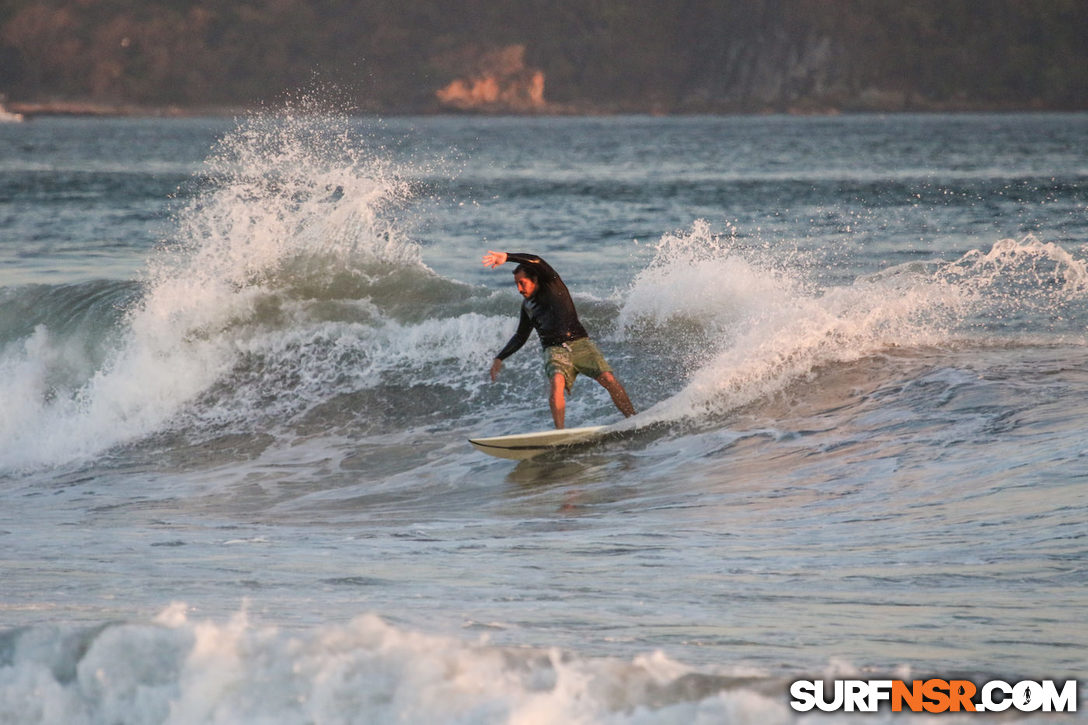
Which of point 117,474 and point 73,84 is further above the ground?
point 73,84

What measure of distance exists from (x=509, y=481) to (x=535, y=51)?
7240 inches

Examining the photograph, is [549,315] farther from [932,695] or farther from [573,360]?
→ [932,695]

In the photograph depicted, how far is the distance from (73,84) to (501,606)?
639 feet

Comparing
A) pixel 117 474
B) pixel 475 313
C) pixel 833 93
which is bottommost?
pixel 117 474

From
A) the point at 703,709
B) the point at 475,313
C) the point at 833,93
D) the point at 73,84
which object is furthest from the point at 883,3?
the point at 703,709

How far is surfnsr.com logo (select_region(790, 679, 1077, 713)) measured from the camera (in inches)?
190

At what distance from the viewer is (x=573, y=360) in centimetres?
1102

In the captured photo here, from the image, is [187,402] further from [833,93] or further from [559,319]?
[833,93]

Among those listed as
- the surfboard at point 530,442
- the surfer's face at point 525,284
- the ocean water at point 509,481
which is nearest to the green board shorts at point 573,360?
the surfboard at point 530,442

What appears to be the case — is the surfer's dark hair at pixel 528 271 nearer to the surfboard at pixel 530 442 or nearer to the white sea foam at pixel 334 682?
the surfboard at pixel 530 442

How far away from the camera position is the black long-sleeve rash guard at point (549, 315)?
10.9 metres

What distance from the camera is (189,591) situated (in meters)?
6.88

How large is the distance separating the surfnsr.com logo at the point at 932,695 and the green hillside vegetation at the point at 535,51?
578ft

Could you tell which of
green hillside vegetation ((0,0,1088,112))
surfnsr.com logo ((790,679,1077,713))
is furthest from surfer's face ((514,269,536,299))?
green hillside vegetation ((0,0,1088,112))
